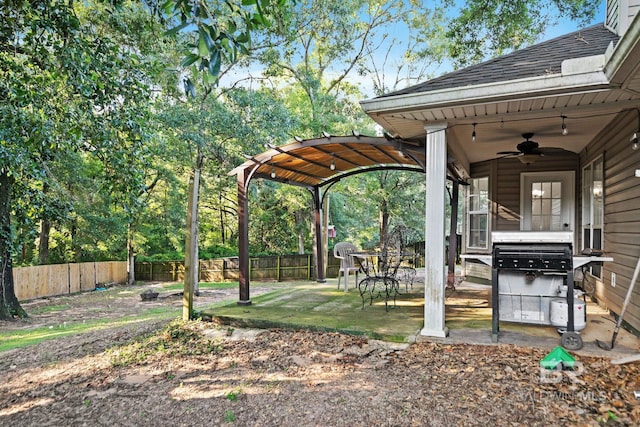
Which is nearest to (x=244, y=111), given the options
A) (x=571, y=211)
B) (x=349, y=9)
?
(x=349, y=9)

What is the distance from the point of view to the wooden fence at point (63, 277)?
11266mm

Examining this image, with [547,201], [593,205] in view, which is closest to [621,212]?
[593,205]

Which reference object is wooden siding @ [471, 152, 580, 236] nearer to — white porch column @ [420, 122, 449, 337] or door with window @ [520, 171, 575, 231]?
door with window @ [520, 171, 575, 231]

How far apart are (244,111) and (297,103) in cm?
700

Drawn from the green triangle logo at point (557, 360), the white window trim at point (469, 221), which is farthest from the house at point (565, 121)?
the white window trim at point (469, 221)

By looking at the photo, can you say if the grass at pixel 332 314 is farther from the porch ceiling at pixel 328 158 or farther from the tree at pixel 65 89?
the tree at pixel 65 89

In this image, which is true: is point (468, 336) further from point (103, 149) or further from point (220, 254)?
point (220, 254)

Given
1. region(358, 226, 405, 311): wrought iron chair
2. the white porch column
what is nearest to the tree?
the white porch column

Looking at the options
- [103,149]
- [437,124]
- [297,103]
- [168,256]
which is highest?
[297,103]

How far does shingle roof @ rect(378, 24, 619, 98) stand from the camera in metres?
3.70

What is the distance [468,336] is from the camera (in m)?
3.91

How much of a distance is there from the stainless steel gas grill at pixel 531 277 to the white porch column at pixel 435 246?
48 cm

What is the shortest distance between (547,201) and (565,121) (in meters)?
2.50

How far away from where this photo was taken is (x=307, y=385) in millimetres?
3027
